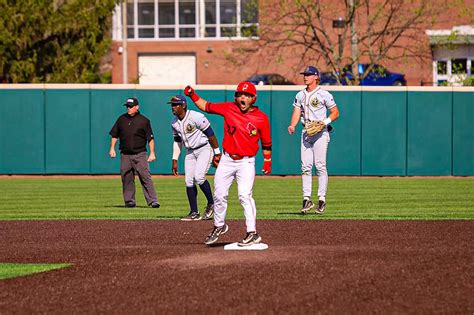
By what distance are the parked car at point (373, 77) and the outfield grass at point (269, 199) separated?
10.1m

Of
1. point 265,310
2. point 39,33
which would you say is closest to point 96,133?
point 39,33

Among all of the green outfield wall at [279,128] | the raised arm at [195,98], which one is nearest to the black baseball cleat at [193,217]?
the raised arm at [195,98]

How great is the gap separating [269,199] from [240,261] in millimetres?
10511

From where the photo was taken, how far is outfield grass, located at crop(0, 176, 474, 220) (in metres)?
18.0

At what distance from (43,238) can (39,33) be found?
29.0 m

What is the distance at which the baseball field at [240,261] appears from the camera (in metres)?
9.35

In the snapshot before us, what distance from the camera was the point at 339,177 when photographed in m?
30.7

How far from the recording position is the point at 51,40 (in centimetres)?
4269

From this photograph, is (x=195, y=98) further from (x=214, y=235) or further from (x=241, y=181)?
(x=214, y=235)

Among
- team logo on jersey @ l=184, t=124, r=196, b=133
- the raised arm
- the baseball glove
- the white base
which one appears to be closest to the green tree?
team logo on jersey @ l=184, t=124, r=196, b=133

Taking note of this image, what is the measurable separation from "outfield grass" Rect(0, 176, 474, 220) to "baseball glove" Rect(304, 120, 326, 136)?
4.14 ft

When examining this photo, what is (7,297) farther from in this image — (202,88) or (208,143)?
(202,88)

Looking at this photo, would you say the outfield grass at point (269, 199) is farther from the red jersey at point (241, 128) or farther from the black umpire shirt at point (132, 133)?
the red jersey at point (241, 128)

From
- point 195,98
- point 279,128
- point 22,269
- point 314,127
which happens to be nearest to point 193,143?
point 314,127
